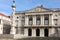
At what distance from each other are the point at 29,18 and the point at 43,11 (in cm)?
469

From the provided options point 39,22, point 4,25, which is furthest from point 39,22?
point 4,25

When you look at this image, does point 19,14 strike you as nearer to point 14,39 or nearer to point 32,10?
point 32,10

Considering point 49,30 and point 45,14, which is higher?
point 45,14

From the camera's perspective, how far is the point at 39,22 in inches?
2484

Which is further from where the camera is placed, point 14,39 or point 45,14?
point 45,14

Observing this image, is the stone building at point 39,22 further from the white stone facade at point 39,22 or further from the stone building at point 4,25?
the stone building at point 4,25

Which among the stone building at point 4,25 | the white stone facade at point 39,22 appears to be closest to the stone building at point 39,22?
the white stone facade at point 39,22

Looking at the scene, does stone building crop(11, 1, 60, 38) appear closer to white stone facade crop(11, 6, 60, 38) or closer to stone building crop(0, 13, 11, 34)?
white stone facade crop(11, 6, 60, 38)

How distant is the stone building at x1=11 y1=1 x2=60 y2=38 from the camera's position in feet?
202

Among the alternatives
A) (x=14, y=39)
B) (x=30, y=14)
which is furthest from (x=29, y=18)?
(x=14, y=39)

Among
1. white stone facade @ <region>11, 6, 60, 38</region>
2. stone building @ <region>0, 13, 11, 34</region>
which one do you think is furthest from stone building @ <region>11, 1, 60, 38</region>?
stone building @ <region>0, 13, 11, 34</region>

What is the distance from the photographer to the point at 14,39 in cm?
5019

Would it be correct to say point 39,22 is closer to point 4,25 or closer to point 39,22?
point 39,22

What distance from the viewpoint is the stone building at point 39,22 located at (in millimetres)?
61625
